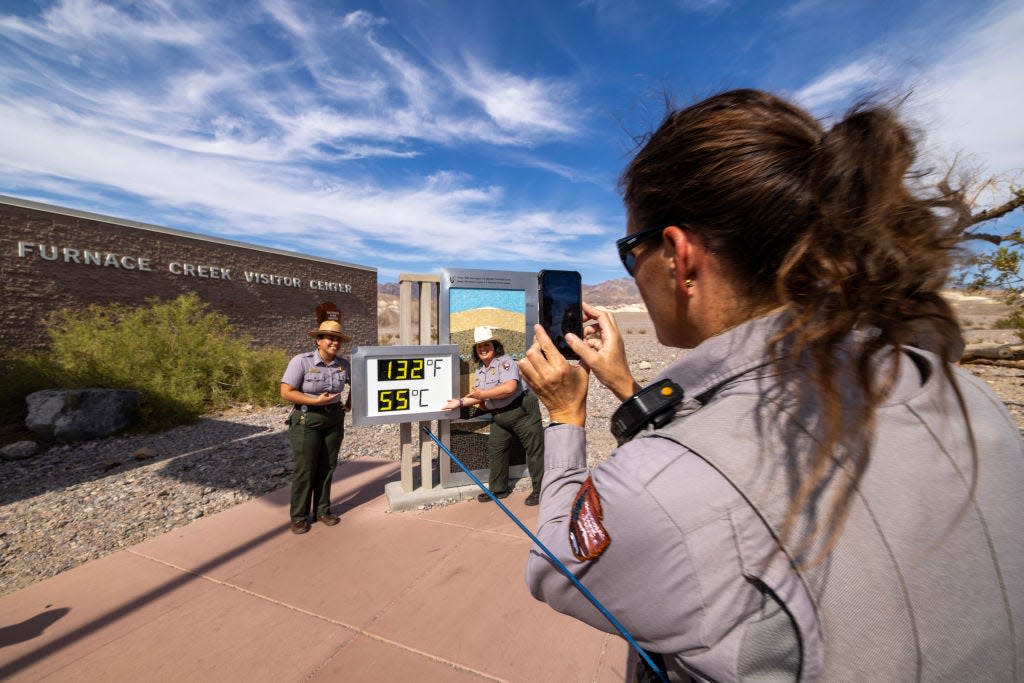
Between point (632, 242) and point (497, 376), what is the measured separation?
353cm

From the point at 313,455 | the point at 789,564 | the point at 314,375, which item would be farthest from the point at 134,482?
the point at 789,564

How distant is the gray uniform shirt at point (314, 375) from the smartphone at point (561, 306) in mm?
2933

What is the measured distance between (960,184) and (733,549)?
0.93 m

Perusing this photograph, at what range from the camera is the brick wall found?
13.1 meters

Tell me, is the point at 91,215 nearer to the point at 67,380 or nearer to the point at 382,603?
the point at 67,380

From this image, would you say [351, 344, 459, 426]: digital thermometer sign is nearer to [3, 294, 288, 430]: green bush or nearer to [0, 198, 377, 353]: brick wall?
[3, 294, 288, 430]: green bush

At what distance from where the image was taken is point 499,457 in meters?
4.82

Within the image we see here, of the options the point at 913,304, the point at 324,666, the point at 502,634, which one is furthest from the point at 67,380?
the point at 913,304

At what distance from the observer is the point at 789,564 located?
661 millimetres

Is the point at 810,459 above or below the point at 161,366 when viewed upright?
above

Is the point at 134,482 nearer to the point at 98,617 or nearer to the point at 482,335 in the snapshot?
the point at 98,617

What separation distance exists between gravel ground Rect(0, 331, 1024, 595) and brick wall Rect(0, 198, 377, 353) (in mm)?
9010

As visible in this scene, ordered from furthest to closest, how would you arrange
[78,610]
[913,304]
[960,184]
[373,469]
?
[373,469] → [78,610] → [960,184] → [913,304]

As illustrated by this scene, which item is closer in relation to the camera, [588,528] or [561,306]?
[588,528]
